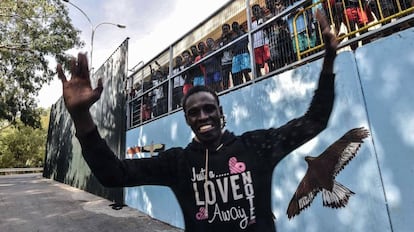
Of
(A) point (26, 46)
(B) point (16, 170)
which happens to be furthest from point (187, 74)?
(B) point (16, 170)

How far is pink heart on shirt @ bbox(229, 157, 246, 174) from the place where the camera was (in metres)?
1.37

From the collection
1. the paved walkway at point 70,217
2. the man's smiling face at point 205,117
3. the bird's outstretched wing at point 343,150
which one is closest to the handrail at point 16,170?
the paved walkway at point 70,217

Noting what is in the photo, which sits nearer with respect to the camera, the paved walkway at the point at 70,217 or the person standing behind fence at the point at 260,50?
the person standing behind fence at the point at 260,50

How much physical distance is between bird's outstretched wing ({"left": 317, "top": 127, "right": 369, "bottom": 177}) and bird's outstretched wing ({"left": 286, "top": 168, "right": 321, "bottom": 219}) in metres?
0.31

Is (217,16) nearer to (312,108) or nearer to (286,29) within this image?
(286,29)

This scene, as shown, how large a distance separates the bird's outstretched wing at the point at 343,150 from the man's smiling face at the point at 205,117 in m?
2.15

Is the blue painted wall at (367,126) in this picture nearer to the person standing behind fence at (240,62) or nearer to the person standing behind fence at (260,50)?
the person standing behind fence at (260,50)

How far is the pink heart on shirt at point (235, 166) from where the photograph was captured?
1368mm

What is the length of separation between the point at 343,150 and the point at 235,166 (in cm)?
Answer: 221

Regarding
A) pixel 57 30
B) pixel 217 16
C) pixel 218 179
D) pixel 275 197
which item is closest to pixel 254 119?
pixel 275 197

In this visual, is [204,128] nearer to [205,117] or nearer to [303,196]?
[205,117]

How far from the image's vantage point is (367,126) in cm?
284

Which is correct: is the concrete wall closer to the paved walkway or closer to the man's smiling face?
the paved walkway

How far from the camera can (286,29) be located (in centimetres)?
404
